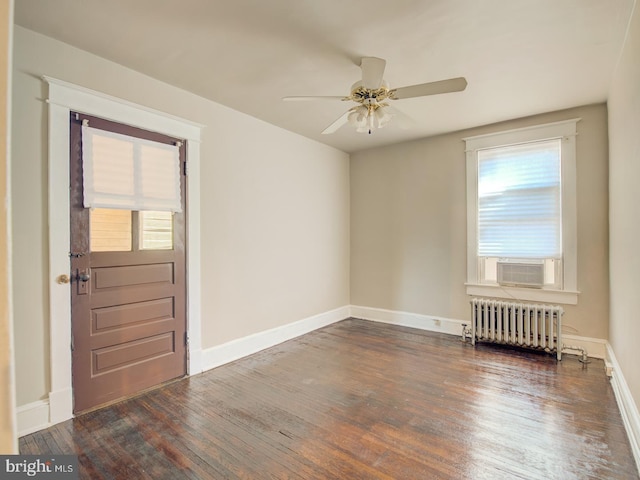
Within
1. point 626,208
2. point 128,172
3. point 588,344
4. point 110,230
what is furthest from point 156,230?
point 588,344

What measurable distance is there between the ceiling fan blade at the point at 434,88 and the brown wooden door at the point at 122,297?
6.71 feet

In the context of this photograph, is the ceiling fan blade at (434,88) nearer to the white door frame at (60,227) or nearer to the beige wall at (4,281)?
the beige wall at (4,281)

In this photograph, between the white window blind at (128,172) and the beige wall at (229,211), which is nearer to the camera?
the beige wall at (229,211)

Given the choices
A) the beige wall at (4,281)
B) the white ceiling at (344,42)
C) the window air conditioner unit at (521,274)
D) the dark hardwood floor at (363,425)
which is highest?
the white ceiling at (344,42)

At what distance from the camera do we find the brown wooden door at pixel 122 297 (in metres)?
2.46

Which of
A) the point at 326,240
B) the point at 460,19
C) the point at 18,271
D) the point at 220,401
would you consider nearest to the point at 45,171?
the point at 18,271

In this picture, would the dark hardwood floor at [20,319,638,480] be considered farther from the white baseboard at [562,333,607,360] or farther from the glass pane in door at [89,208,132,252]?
the glass pane in door at [89,208,132,252]

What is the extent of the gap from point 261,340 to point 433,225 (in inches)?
109

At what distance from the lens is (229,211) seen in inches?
139

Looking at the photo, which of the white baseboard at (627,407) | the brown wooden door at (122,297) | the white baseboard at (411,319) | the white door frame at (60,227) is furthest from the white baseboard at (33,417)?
A: the white baseboard at (411,319)

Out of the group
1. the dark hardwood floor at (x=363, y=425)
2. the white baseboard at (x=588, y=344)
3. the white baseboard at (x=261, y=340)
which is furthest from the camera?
the white baseboard at (x=588, y=344)

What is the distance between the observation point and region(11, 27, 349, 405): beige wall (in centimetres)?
222

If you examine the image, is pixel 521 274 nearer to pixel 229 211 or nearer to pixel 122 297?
pixel 229 211

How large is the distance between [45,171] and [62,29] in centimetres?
96
